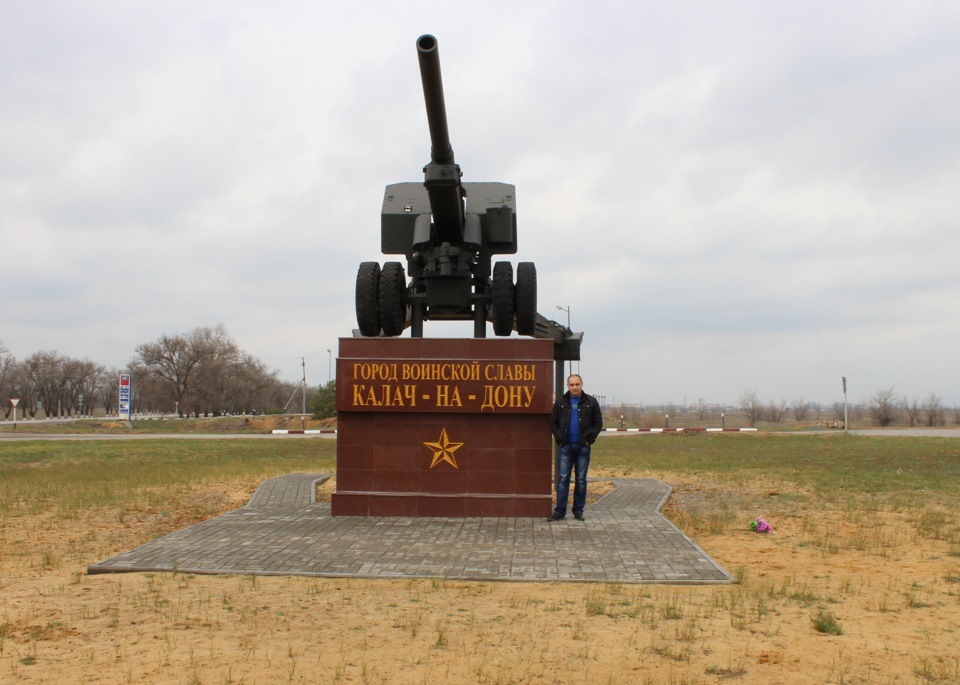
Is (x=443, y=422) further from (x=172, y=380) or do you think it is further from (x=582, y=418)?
(x=172, y=380)

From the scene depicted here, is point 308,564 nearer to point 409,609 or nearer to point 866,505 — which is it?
point 409,609

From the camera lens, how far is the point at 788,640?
4.24 metres

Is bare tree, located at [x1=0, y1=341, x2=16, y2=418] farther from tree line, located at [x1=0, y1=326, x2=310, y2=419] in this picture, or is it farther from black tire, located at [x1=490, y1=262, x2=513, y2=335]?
black tire, located at [x1=490, y1=262, x2=513, y2=335]

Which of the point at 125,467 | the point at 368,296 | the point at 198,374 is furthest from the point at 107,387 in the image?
the point at 368,296

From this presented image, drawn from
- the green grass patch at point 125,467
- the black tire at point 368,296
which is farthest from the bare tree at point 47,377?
the black tire at point 368,296

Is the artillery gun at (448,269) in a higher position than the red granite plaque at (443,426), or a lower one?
higher

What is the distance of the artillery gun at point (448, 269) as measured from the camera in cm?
948

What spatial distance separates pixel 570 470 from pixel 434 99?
153 inches

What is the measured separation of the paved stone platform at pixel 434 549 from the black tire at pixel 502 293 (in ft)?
8.08

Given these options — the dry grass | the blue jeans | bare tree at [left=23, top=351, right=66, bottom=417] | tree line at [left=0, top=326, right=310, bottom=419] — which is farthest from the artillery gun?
bare tree at [left=23, top=351, right=66, bottom=417]

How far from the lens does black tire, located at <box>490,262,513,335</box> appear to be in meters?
9.59

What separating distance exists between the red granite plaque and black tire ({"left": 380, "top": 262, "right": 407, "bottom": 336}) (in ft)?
3.29

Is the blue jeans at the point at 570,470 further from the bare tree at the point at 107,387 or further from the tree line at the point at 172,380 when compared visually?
the bare tree at the point at 107,387

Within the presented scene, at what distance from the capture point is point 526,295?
9.68m
